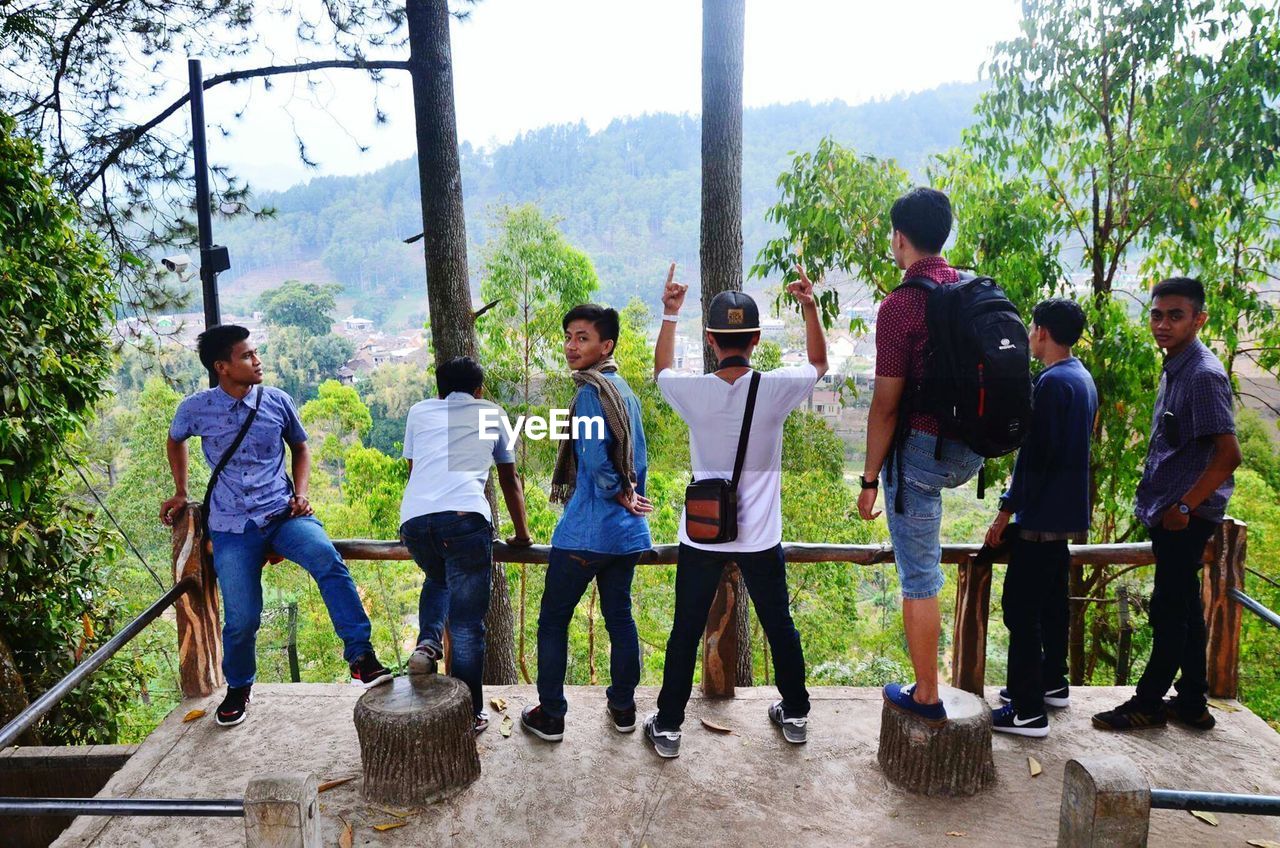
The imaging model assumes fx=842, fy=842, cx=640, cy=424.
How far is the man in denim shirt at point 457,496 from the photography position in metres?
3.14

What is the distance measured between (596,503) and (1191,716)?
8.20 feet

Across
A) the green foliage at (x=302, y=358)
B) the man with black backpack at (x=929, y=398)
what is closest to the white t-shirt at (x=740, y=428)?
the man with black backpack at (x=929, y=398)

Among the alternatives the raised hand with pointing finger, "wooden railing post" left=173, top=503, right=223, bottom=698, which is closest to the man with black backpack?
the raised hand with pointing finger

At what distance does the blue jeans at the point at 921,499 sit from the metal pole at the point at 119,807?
206 centimetres

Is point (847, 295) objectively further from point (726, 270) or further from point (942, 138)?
point (942, 138)

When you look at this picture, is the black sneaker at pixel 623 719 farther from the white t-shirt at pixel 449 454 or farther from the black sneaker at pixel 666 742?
the white t-shirt at pixel 449 454

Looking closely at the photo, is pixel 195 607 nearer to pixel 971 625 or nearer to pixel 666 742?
pixel 666 742

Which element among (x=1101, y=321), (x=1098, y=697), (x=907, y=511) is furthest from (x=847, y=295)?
(x=907, y=511)

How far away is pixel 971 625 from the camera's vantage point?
3.57 meters

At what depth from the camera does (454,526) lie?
314 centimetres

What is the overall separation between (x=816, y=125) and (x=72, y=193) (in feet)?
147

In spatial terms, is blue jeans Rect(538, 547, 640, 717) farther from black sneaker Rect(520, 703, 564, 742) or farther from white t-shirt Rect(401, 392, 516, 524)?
white t-shirt Rect(401, 392, 516, 524)

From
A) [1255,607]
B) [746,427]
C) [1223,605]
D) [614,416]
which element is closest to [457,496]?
[614,416]

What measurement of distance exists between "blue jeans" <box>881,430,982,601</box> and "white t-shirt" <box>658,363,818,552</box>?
1.26 ft
